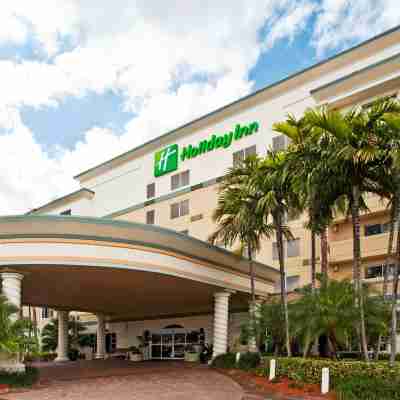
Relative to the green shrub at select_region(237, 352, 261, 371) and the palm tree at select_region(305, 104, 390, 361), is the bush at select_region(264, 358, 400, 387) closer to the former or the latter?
the palm tree at select_region(305, 104, 390, 361)

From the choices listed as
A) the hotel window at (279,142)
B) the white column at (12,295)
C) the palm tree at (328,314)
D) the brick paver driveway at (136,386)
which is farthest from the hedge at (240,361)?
the hotel window at (279,142)

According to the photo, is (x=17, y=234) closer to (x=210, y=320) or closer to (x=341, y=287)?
(x=341, y=287)

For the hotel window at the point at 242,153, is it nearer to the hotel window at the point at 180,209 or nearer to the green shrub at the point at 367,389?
the hotel window at the point at 180,209

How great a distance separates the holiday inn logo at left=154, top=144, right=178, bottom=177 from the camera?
4919 centimetres

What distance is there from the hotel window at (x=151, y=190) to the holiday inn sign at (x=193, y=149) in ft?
3.75

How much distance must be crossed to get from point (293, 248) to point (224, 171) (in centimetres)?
968

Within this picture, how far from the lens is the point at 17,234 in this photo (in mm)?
21172

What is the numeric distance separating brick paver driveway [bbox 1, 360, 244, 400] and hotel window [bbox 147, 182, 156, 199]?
1034 inches

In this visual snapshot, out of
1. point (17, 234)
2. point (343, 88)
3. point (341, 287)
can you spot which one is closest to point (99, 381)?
point (17, 234)

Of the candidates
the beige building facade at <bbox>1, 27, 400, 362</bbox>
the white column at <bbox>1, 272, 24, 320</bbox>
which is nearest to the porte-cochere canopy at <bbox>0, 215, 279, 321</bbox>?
the white column at <bbox>1, 272, 24, 320</bbox>

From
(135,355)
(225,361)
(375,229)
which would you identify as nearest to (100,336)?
(135,355)

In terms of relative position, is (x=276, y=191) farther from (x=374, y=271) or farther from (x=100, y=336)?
(x=100, y=336)

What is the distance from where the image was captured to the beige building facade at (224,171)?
35.0 metres

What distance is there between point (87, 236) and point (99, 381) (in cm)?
674
